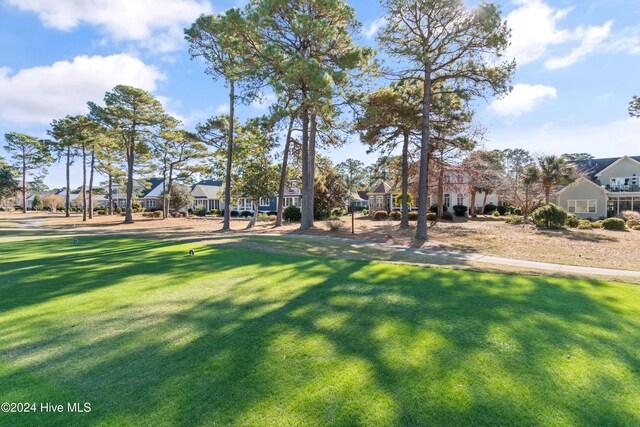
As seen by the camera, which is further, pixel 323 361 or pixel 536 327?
pixel 536 327

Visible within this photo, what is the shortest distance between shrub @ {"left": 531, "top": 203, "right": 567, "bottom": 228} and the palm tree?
5653 mm

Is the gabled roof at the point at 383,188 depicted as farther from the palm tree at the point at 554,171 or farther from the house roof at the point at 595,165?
the house roof at the point at 595,165

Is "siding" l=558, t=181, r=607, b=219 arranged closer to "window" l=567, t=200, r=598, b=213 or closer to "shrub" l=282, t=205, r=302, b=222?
"window" l=567, t=200, r=598, b=213

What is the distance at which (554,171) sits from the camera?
26766 mm

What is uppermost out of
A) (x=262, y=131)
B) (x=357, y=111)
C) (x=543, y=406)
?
(x=357, y=111)

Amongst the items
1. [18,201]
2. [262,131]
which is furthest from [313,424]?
[18,201]

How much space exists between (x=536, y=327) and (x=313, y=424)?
3.65 m

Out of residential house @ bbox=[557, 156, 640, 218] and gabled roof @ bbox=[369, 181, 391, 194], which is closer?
residential house @ bbox=[557, 156, 640, 218]

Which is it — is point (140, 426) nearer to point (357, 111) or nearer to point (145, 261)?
point (145, 261)

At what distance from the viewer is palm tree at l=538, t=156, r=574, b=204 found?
26.7m

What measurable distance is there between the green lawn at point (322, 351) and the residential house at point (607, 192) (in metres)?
36.2

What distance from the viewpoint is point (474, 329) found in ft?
14.6

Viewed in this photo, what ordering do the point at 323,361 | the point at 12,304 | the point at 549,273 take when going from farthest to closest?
the point at 549,273 → the point at 12,304 → the point at 323,361

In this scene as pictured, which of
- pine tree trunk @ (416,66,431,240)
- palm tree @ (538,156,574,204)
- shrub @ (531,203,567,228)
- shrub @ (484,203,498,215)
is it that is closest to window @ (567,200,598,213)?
shrub @ (484,203,498,215)
